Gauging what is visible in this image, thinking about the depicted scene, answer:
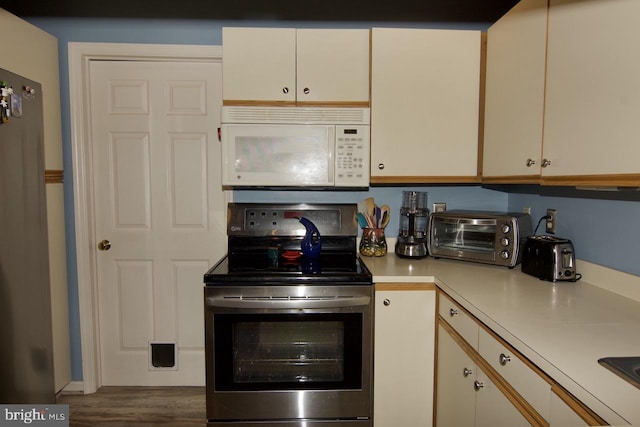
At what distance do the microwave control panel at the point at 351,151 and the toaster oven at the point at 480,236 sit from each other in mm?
525

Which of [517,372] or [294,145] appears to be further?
[294,145]

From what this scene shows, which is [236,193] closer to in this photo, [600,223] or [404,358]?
[404,358]

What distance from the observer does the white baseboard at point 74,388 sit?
2.43 metres

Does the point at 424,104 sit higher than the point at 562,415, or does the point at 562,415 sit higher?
the point at 424,104

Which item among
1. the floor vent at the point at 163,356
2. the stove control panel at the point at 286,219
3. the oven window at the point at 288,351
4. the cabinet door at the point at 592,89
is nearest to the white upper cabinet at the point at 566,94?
the cabinet door at the point at 592,89

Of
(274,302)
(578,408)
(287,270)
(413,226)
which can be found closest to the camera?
(578,408)

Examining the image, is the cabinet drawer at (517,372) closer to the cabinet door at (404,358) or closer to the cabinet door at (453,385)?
the cabinet door at (453,385)

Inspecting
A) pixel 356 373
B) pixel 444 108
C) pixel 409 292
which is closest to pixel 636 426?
pixel 409 292

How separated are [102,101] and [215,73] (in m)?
0.71

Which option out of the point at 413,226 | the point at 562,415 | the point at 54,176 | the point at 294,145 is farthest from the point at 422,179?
the point at 54,176

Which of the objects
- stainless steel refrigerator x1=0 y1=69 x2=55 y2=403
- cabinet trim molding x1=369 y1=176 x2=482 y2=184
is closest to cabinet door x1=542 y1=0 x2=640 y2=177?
cabinet trim molding x1=369 y1=176 x2=482 y2=184

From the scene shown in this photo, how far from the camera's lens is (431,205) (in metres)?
2.43

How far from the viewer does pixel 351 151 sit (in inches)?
79.4

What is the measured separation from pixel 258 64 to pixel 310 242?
3.15 ft
